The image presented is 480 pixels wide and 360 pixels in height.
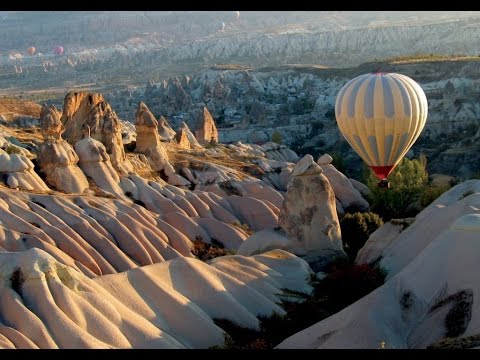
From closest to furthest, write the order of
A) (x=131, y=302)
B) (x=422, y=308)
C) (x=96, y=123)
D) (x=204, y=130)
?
1. (x=422, y=308)
2. (x=131, y=302)
3. (x=96, y=123)
4. (x=204, y=130)

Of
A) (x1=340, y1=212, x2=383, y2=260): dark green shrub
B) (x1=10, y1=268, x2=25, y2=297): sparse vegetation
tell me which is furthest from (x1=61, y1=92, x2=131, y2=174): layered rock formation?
(x1=10, y1=268, x2=25, y2=297): sparse vegetation

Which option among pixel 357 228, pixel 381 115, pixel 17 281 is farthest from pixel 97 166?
pixel 17 281

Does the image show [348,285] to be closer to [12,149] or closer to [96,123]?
[12,149]

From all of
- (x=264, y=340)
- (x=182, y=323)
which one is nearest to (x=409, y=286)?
(x=264, y=340)

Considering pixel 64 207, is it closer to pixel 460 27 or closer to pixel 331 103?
pixel 331 103

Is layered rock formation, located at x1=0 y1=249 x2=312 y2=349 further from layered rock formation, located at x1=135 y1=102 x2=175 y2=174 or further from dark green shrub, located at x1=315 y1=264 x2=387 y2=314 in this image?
layered rock formation, located at x1=135 y1=102 x2=175 y2=174
